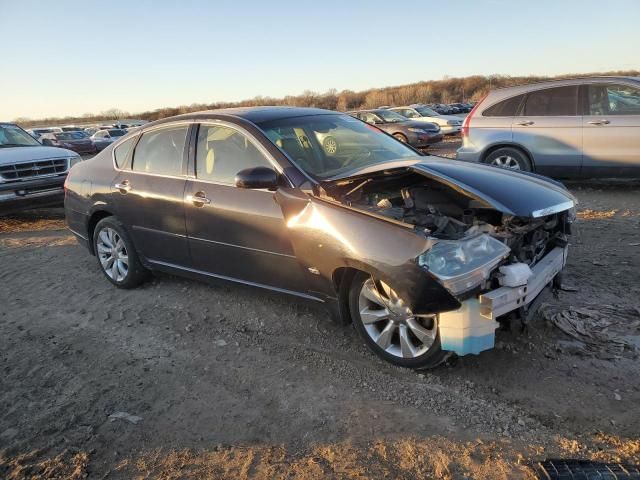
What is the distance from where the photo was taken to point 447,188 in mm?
3957

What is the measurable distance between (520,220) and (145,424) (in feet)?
9.25

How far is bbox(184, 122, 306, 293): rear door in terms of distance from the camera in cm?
398

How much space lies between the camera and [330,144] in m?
4.53

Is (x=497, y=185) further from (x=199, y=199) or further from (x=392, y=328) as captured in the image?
(x=199, y=199)

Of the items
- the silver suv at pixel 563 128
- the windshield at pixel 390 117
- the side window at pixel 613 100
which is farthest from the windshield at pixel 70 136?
the side window at pixel 613 100

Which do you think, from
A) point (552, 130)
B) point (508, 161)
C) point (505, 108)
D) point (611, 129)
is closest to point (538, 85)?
point (505, 108)

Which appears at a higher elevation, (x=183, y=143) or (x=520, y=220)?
(x=183, y=143)

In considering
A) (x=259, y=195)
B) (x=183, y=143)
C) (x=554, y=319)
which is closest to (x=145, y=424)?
(x=259, y=195)

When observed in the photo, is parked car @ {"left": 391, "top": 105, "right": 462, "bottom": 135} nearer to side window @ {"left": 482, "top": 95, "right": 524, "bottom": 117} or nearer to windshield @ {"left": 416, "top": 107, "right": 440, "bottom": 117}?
windshield @ {"left": 416, "top": 107, "right": 440, "bottom": 117}

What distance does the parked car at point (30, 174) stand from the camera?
878cm

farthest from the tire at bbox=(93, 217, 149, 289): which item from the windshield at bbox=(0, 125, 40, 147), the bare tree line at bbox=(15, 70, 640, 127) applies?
the bare tree line at bbox=(15, 70, 640, 127)

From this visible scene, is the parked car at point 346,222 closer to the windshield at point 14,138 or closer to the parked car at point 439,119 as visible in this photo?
the windshield at point 14,138

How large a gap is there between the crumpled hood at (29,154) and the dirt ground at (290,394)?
4.88 metres

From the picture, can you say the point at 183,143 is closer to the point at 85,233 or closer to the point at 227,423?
the point at 85,233
